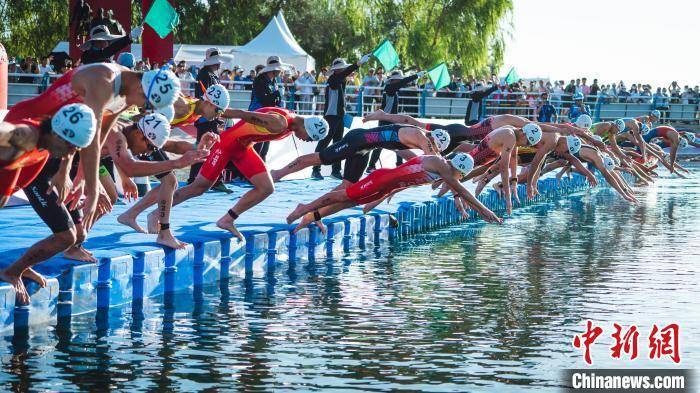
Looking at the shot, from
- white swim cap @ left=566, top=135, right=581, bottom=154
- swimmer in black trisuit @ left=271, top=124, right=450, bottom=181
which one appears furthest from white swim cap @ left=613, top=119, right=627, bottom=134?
swimmer in black trisuit @ left=271, top=124, right=450, bottom=181

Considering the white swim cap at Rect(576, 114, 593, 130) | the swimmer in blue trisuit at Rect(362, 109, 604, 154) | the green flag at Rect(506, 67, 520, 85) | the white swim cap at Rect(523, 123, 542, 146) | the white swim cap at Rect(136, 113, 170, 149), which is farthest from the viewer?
the green flag at Rect(506, 67, 520, 85)

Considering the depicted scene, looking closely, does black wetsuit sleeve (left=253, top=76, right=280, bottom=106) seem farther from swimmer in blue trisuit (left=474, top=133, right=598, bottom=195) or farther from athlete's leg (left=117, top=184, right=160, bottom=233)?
athlete's leg (left=117, top=184, right=160, bottom=233)

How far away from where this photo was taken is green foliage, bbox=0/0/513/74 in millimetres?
50562

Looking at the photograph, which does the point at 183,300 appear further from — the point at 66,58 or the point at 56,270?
the point at 66,58

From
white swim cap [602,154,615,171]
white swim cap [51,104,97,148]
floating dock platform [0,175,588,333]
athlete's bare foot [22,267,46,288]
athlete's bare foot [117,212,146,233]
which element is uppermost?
white swim cap [51,104,97,148]

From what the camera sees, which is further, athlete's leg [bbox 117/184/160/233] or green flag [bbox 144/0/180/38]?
green flag [bbox 144/0/180/38]

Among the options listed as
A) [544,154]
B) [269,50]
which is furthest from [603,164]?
[269,50]

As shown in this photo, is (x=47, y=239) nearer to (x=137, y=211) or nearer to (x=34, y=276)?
(x=34, y=276)

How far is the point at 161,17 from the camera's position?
927 inches

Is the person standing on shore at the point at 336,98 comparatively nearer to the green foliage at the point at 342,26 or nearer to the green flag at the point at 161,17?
the green flag at the point at 161,17

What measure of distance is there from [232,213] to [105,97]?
15.2 feet

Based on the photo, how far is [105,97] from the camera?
8.72 m

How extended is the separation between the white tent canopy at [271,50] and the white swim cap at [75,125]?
2975 centimetres

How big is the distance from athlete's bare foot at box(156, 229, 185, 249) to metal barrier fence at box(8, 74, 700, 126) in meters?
11.1
